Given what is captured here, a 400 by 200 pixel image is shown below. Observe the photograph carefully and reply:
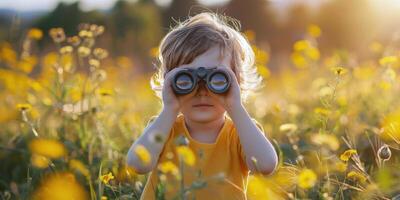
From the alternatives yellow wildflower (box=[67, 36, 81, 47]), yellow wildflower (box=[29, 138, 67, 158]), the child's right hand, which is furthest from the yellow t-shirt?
yellow wildflower (box=[67, 36, 81, 47])

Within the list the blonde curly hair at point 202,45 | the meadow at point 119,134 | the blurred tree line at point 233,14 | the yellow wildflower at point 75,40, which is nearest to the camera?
the blonde curly hair at point 202,45

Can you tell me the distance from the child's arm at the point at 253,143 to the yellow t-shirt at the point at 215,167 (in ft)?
0.32

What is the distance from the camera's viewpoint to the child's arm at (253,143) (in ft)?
8.26

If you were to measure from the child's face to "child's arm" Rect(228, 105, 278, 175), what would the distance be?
0.38 feet

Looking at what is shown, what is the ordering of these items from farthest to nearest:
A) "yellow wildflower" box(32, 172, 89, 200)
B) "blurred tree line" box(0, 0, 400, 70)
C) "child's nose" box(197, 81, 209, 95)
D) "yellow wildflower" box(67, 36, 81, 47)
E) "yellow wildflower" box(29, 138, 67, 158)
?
1. "blurred tree line" box(0, 0, 400, 70)
2. "yellow wildflower" box(67, 36, 81, 47)
3. "yellow wildflower" box(32, 172, 89, 200)
4. "yellow wildflower" box(29, 138, 67, 158)
5. "child's nose" box(197, 81, 209, 95)

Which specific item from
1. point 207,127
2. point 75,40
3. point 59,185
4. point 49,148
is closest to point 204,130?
point 207,127

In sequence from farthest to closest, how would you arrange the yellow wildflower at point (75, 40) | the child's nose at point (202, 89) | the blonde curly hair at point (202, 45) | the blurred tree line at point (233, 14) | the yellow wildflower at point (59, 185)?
the blurred tree line at point (233, 14) < the yellow wildflower at point (75, 40) < the yellow wildflower at point (59, 185) < the blonde curly hair at point (202, 45) < the child's nose at point (202, 89)

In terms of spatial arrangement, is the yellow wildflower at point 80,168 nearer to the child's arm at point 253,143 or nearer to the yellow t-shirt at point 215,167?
the yellow t-shirt at point 215,167

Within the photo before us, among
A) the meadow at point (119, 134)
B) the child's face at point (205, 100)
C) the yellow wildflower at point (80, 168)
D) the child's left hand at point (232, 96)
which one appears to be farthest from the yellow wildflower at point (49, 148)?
the child's left hand at point (232, 96)

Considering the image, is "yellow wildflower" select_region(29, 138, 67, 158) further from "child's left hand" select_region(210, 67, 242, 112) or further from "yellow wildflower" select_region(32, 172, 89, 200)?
"child's left hand" select_region(210, 67, 242, 112)

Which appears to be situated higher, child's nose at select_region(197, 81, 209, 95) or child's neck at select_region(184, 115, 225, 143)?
child's nose at select_region(197, 81, 209, 95)

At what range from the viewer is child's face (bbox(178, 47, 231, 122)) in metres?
2.61

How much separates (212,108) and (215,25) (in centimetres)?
34

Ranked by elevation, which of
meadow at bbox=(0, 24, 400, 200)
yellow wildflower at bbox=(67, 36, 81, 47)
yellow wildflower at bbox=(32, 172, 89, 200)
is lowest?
yellow wildflower at bbox=(32, 172, 89, 200)
